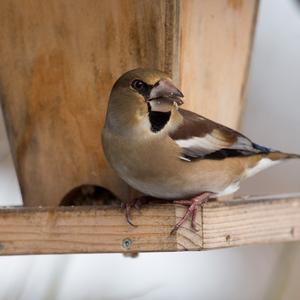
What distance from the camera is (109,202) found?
3.54 meters

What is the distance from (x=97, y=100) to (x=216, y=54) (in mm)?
462

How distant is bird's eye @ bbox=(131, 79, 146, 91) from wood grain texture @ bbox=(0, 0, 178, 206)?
16cm

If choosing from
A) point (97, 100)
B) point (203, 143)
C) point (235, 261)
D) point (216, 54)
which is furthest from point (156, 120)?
point (235, 261)

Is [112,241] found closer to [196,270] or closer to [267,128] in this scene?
[196,270]

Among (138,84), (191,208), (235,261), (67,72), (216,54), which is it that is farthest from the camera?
(235,261)

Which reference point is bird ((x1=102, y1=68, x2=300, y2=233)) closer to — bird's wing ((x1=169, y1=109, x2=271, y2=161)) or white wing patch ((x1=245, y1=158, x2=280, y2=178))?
bird's wing ((x1=169, y1=109, x2=271, y2=161))

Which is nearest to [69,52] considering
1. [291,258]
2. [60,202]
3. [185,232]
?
[60,202]

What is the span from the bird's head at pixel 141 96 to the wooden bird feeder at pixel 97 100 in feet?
0.50

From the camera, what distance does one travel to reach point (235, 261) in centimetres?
475

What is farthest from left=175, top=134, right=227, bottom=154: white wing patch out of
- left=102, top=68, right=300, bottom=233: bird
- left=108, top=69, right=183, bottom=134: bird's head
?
left=108, top=69, right=183, bottom=134: bird's head

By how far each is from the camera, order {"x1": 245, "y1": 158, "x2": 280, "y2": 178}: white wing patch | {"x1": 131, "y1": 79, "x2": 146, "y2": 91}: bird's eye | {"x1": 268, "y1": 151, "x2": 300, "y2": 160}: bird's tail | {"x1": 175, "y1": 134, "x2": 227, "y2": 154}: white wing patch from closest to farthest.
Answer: {"x1": 131, "y1": 79, "x2": 146, "y2": 91}: bird's eye < {"x1": 175, "y1": 134, "x2": 227, "y2": 154}: white wing patch < {"x1": 245, "y1": 158, "x2": 280, "y2": 178}: white wing patch < {"x1": 268, "y1": 151, "x2": 300, "y2": 160}: bird's tail

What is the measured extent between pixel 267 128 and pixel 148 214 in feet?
7.89

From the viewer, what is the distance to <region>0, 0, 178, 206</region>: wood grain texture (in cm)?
318

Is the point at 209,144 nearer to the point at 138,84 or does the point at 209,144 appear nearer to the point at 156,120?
the point at 156,120
